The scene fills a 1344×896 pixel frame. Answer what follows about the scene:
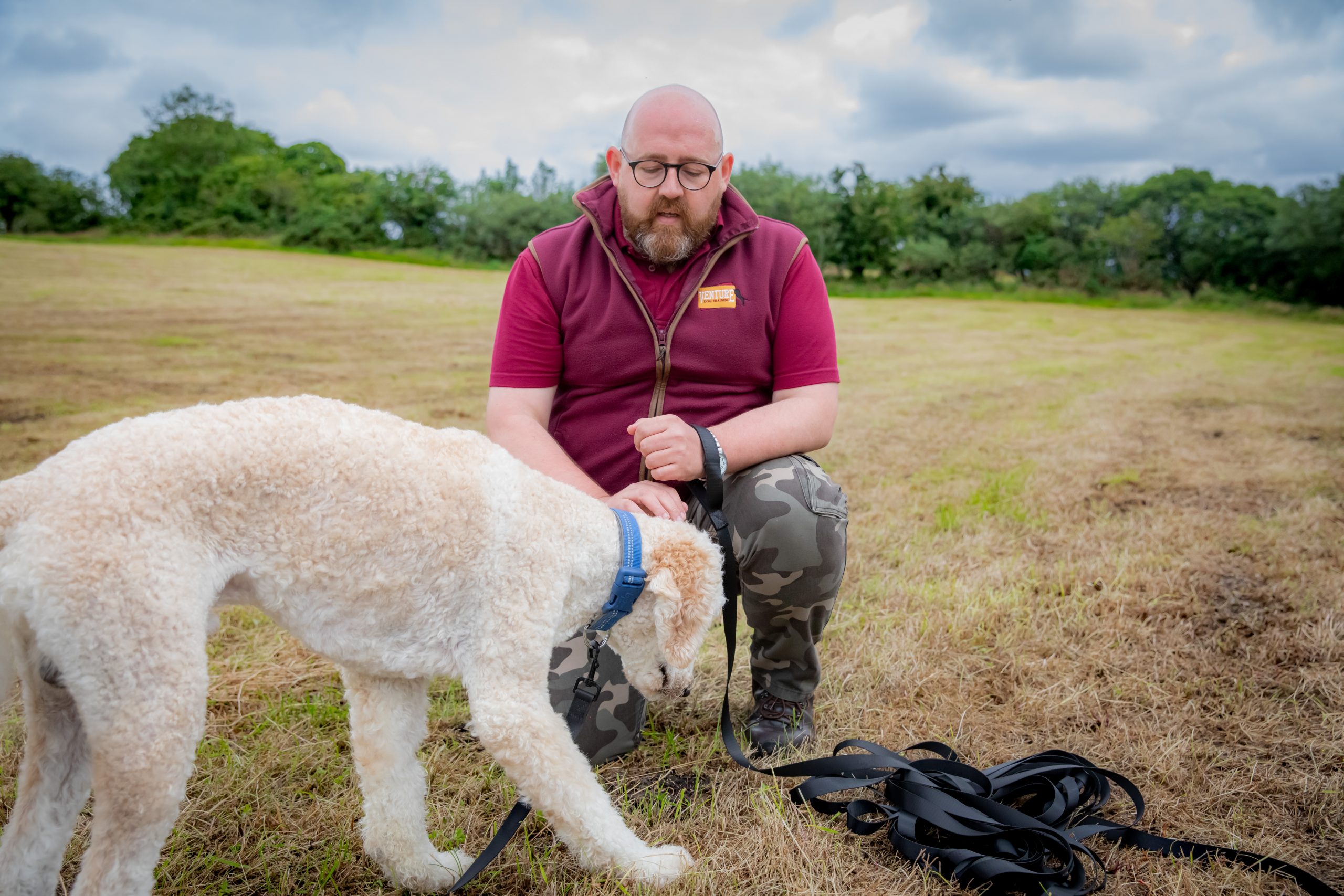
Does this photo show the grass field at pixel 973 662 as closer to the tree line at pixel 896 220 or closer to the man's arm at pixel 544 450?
the man's arm at pixel 544 450

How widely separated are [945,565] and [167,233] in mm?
40038

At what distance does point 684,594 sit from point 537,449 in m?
0.86

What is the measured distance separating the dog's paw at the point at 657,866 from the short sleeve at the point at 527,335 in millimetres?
1570

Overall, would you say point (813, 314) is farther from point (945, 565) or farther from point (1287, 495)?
point (1287, 495)

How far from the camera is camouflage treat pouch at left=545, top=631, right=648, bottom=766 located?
256cm

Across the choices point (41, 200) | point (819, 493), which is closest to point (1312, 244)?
point (819, 493)

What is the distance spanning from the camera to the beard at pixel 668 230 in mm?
2656

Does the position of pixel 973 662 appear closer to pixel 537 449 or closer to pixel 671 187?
pixel 537 449

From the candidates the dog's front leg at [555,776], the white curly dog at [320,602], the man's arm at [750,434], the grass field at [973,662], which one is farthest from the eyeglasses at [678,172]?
the grass field at [973,662]

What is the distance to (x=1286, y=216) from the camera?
929 inches

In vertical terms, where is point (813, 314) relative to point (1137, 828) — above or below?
above

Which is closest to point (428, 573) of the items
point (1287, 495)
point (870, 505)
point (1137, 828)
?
point (1137, 828)

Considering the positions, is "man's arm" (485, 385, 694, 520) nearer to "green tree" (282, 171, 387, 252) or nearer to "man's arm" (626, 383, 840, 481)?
"man's arm" (626, 383, 840, 481)

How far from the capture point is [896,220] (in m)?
28.9
